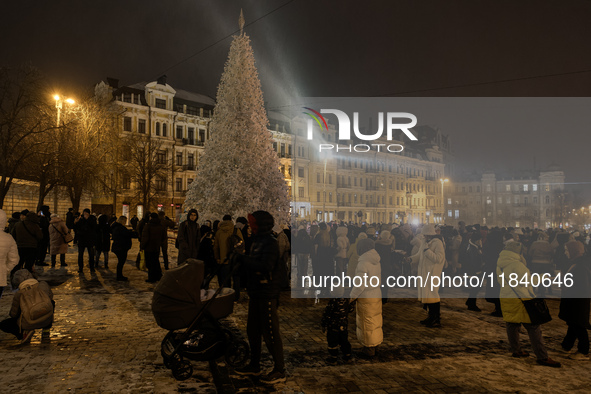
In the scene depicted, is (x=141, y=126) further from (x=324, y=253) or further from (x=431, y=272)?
(x=431, y=272)

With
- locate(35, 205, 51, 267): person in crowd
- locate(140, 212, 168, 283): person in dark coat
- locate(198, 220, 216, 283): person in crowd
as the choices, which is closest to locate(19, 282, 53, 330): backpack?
locate(198, 220, 216, 283): person in crowd

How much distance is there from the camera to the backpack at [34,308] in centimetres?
646

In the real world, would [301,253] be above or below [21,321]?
above

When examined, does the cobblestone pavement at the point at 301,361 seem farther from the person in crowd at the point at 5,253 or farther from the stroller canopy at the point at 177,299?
the person in crowd at the point at 5,253

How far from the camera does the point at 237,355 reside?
562 cm

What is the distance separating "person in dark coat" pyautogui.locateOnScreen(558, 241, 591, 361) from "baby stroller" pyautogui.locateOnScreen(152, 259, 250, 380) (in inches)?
197

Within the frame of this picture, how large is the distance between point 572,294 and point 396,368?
9.75 feet

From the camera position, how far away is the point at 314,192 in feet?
218

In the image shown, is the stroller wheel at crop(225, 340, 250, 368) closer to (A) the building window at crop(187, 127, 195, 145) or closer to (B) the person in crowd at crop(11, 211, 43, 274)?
(B) the person in crowd at crop(11, 211, 43, 274)

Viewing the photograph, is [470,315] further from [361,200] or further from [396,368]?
[361,200]

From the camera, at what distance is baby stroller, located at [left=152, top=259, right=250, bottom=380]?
477 centimetres

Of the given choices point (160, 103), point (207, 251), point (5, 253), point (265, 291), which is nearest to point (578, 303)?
point (265, 291)

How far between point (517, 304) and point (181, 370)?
4.61m

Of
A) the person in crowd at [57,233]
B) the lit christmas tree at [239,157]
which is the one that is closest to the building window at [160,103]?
the lit christmas tree at [239,157]
